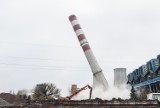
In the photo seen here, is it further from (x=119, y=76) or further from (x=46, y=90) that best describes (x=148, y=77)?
(x=46, y=90)

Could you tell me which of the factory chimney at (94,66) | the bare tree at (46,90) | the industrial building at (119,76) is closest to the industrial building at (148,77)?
the industrial building at (119,76)

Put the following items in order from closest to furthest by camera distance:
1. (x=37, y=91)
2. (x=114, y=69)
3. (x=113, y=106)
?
1. (x=113, y=106)
2. (x=114, y=69)
3. (x=37, y=91)

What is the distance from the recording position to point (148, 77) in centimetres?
5628

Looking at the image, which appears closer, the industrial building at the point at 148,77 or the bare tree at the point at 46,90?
the industrial building at the point at 148,77

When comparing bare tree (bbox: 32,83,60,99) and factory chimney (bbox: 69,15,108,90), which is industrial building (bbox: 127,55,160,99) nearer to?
factory chimney (bbox: 69,15,108,90)

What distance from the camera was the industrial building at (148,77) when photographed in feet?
164

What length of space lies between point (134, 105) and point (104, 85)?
61.7 ft

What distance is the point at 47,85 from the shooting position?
274 feet

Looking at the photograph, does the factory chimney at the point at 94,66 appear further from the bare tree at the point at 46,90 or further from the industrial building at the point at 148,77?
the bare tree at the point at 46,90

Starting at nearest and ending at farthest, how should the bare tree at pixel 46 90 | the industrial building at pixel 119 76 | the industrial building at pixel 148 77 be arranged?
the industrial building at pixel 148 77, the industrial building at pixel 119 76, the bare tree at pixel 46 90

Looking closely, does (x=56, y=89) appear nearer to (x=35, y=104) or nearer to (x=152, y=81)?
(x=152, y=81)

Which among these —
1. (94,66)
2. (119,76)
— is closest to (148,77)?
(119,76)

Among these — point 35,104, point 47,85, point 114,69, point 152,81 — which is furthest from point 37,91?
point 35,104

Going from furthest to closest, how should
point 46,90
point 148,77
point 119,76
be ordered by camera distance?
point 46,90, point 119,76, point 148,77
